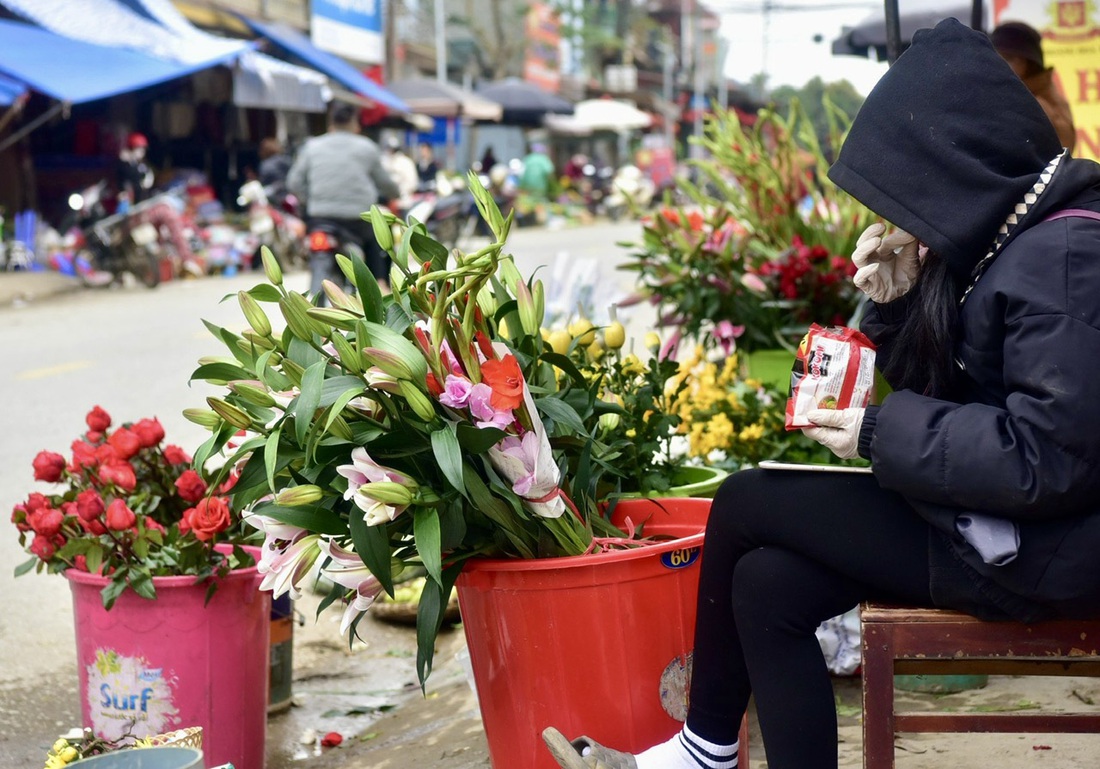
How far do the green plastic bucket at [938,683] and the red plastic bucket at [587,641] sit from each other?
959 mm

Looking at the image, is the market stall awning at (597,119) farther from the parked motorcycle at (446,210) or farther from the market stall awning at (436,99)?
→ the parked motorcycle at (446,210)

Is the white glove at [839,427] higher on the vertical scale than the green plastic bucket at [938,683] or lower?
higher

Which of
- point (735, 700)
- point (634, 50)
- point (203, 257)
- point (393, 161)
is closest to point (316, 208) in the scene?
point (203, 257)

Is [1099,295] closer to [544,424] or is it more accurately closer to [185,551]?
[544,424]

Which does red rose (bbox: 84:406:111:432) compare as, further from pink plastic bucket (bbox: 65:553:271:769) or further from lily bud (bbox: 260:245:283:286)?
lily bud (bbox: 260:245:283:286)

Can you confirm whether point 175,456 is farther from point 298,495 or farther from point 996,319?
point 996,319

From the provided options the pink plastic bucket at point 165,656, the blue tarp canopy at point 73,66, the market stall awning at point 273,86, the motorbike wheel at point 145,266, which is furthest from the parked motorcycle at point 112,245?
the pink plastic bucket at point 165,656

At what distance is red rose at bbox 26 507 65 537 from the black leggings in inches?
53.8

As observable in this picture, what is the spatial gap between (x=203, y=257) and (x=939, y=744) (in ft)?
43.2

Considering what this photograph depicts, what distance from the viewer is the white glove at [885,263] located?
80.3 inches

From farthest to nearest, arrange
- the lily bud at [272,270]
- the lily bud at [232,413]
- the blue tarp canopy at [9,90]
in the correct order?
1. the blue tarp canopy at [9,90]
2. the lily bud at [272,270]
3. the lily bud at [232,413]

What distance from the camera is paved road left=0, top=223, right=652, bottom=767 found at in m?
3.43

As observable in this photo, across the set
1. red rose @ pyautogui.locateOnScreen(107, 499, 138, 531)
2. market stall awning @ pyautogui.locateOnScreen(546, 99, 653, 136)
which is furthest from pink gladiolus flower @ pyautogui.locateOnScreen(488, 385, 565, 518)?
market stall awning @ pyautogui.locateOnScreen(546, 99, 653, 136)

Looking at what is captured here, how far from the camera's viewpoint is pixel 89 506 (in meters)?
2.56
